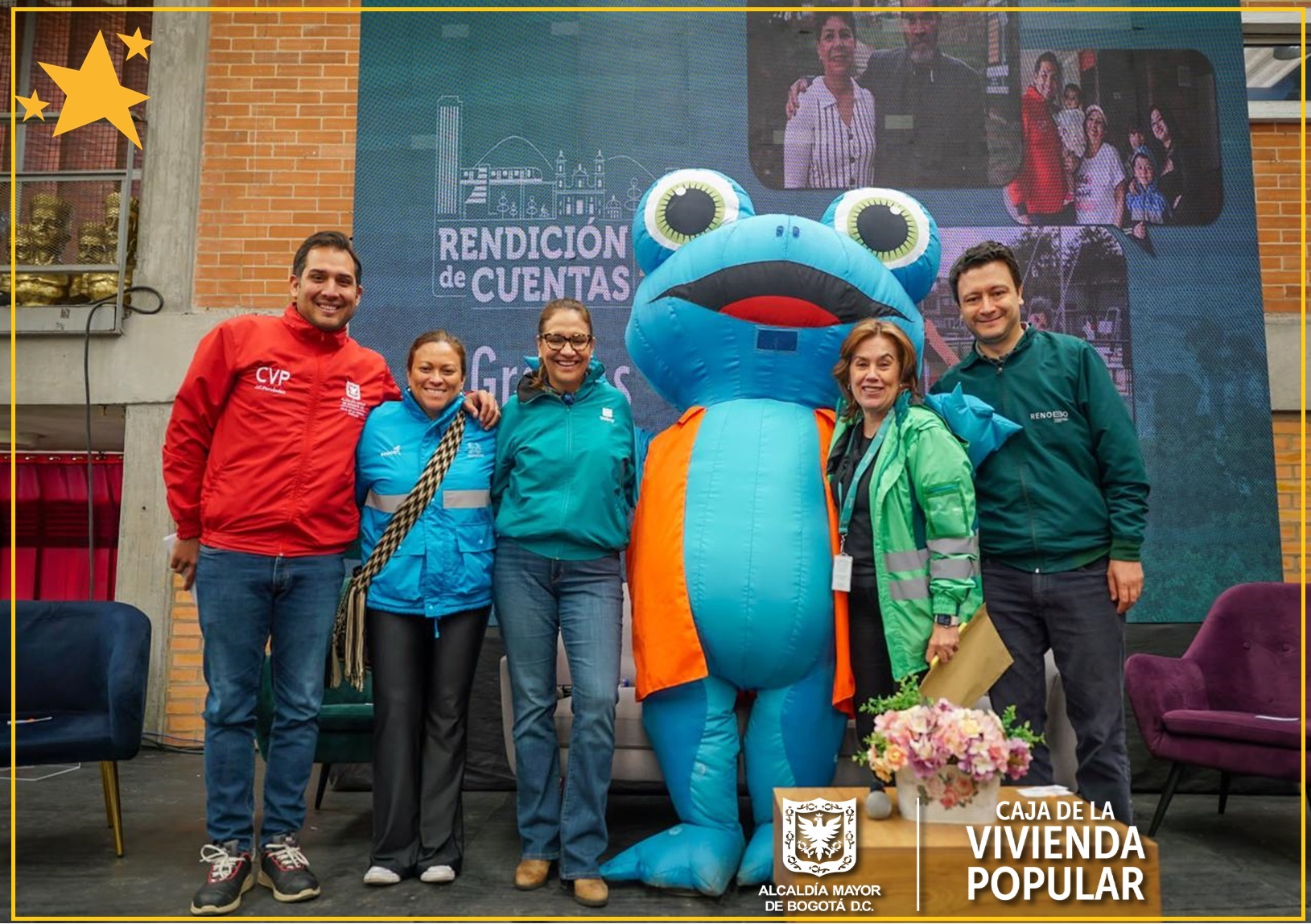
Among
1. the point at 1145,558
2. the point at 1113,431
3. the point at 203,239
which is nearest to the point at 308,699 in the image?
the point at 1113,431

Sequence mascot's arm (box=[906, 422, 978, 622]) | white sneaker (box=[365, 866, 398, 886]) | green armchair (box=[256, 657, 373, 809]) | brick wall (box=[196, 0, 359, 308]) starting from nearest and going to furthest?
mascot's arm (box=[906, 422, 978, 622]), white sneaker (box=[365, 866, 398, 886]), green armchair (box=[256, 657, 373, 809]), brick wall (box=[196, 0, 359, 308])

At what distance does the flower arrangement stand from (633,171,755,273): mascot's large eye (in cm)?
150

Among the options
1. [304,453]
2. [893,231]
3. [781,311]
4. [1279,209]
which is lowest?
[304,453]

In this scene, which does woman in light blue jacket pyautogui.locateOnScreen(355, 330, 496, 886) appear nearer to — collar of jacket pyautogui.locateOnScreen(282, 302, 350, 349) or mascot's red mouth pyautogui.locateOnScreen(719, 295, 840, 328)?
collar of jacket pyautogui.locateOnScreen(282, 302, 350, 349)

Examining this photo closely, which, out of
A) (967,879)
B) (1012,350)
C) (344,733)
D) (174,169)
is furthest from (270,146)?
(967,879)

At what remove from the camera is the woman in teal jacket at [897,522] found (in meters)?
2.37

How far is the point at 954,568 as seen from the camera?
7.78 ft

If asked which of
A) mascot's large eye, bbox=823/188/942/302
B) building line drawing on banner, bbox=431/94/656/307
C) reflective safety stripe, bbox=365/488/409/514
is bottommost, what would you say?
reflective safety stripe, bbox=365/488/409/514

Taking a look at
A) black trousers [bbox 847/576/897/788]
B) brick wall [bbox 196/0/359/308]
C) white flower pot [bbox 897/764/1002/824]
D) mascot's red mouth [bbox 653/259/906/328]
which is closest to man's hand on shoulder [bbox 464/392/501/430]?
mascot's red mouth [bbox 653/259/906/328]

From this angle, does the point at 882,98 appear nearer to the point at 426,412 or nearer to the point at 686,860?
the point at 426,412

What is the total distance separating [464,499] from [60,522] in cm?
430

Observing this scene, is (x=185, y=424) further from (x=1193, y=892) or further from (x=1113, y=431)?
(x=1193, y=892)

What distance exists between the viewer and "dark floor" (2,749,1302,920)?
8.11 feet

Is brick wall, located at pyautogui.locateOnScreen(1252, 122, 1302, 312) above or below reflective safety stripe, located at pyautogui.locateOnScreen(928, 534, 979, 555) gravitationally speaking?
above
